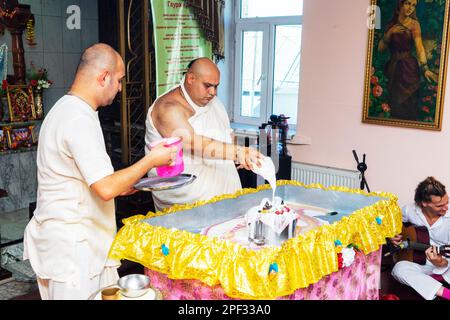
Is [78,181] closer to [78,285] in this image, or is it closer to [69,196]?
[69,196]

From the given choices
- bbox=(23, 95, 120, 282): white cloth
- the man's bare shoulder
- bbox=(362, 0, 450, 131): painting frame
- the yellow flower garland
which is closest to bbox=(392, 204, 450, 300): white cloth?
bbox=(362, 0, 450, 131): painting frame

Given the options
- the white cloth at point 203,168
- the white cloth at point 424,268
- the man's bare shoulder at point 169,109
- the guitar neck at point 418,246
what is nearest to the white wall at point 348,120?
the white cloth at point 424,268

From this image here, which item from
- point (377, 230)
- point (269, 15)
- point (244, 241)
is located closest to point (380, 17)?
point (269, 15)

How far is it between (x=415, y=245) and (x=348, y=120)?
1.52m

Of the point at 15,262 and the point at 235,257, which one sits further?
the point at 15,262

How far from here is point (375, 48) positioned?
13.9ft

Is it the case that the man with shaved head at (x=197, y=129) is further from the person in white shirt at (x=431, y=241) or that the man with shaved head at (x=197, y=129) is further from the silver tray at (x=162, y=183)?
the person in white shirt at (x=431, y=241)

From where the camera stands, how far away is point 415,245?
3240 millimetres

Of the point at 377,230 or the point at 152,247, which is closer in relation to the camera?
the point at 152,247

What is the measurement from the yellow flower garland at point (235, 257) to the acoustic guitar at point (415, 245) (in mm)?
1250

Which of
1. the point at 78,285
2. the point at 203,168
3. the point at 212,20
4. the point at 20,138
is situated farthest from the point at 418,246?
the point at 20,138

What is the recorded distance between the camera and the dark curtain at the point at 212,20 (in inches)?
179

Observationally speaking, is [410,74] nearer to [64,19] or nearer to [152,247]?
[152,247]
